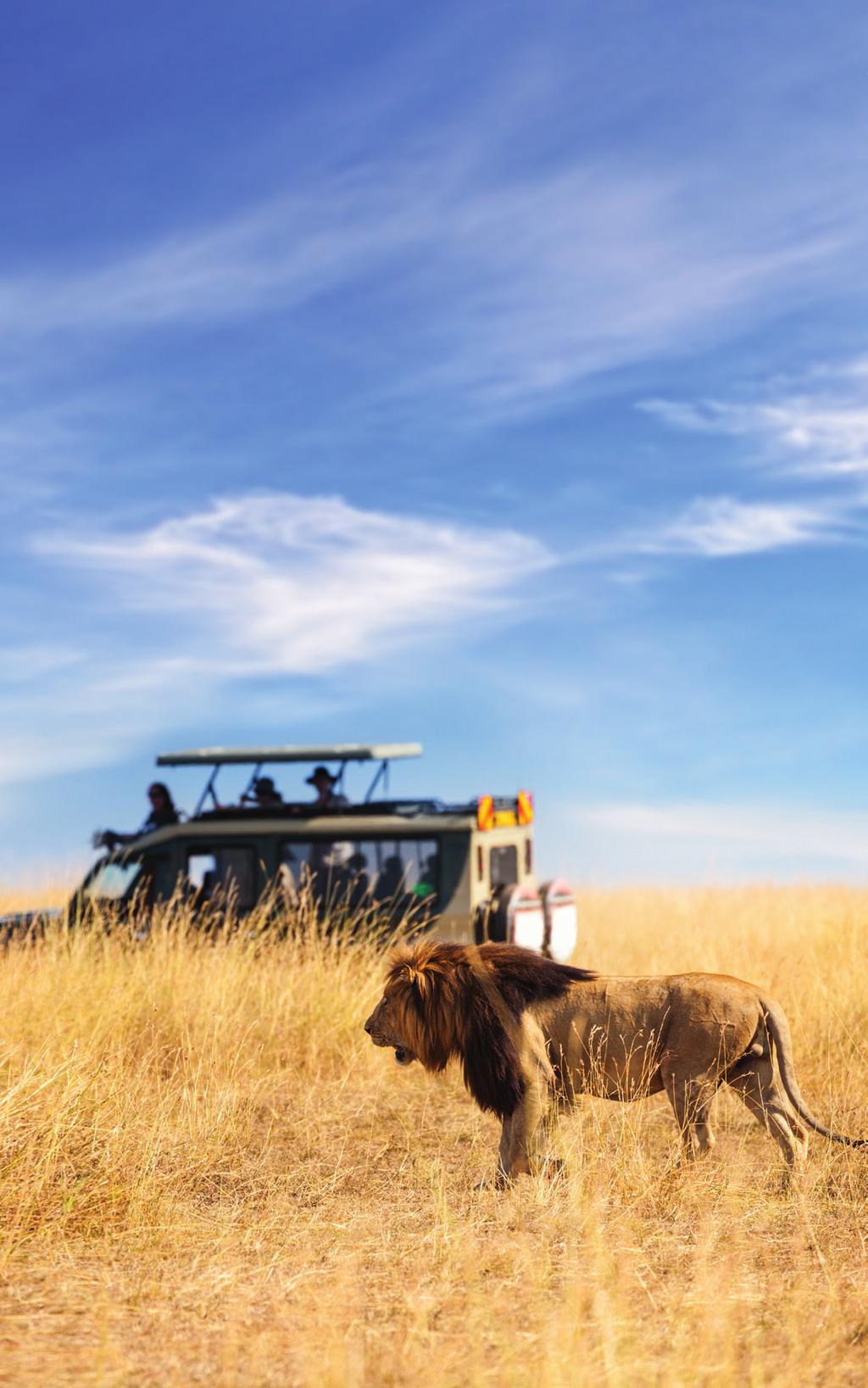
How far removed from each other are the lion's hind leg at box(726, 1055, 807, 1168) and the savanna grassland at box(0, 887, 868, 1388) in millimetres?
196

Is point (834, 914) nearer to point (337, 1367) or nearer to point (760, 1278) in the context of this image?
point (760, 1278)

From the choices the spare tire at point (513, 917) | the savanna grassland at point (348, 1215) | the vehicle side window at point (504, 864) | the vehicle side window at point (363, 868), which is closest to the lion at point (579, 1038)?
the savanna grassland at point (348, 1215)

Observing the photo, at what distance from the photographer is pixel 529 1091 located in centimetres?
648

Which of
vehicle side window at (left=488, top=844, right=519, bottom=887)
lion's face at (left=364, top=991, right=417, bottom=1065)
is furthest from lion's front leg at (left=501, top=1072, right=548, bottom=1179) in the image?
vehicle side window at (left=488, top=844, right=519, bottom=887)

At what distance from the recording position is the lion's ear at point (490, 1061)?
643 centimetres

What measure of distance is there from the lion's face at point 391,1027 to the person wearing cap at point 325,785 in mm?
6653

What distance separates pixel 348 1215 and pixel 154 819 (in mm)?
8621

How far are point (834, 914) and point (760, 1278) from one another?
10695mm

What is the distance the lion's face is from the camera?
6.75m

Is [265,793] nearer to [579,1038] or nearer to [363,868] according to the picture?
[363,868]

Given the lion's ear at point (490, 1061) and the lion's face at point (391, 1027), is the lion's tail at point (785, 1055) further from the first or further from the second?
the lion's face at point (391, 1027)

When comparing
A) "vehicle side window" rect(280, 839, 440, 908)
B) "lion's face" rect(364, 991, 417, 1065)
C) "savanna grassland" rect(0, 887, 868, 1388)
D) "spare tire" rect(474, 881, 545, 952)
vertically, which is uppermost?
"vehicle side window" rect(280, 839, 440, 908)

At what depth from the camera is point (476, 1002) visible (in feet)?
21.6

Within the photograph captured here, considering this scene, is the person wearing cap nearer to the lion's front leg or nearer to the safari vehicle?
the safari vehicle
